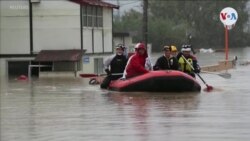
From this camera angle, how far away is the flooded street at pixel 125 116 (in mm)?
11718

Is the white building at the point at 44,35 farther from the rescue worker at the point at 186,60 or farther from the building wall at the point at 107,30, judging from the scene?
the rescue worker at the point at 186,60

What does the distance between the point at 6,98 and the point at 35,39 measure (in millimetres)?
15668

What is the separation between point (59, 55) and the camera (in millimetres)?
35312

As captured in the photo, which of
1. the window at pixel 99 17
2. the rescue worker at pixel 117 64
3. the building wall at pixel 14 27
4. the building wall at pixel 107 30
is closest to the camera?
the rescue worker at pixel 117 64

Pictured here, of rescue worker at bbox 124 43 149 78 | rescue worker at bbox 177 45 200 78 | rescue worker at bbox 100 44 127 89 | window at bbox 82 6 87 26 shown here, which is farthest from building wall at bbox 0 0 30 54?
rescue worker at bbox 177 45 200 78

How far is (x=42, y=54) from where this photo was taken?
3550cm

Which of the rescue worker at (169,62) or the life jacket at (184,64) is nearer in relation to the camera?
the rescue worker at (169,62)

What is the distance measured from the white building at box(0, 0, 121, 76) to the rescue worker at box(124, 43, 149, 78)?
13.8m

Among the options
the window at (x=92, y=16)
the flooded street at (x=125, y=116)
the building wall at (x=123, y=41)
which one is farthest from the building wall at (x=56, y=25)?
the flooded street at (x=125, y=116)

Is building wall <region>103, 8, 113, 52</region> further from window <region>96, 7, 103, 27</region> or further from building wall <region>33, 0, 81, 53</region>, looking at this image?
building wall <region>33, 0, 81, 53</region>

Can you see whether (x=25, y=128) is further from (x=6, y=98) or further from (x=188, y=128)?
(x=6, y=98)

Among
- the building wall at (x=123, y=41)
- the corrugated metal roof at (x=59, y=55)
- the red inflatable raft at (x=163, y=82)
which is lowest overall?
the red inflatable raft at (x=163, y=82)

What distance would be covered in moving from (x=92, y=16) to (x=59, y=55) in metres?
3.50

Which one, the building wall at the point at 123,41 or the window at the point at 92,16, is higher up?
the window at the point at 92,16
